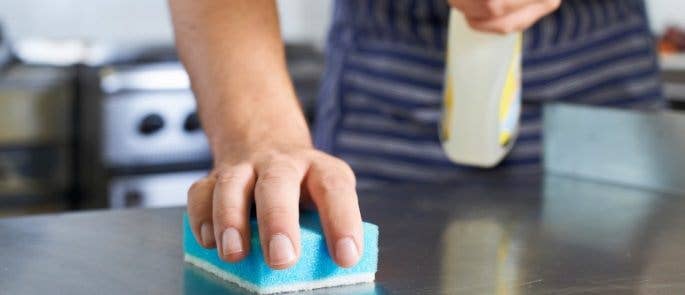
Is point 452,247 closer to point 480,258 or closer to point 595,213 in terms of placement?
point 480,258

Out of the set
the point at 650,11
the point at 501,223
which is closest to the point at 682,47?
the point at 650,11

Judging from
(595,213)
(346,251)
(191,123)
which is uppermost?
(346,251)

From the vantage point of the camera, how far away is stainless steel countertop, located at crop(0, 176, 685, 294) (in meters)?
0.68

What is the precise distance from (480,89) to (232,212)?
43 cm

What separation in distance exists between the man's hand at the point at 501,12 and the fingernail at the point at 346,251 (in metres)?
0.37

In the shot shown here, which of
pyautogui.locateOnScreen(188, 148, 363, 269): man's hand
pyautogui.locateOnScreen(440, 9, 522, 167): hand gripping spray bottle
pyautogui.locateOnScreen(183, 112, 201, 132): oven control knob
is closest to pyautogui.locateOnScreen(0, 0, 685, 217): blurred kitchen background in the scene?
pyautogui.locateOnScreen(183, 112, 201, 132): oven control knob

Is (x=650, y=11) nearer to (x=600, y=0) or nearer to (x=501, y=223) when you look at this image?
(x=600, y=0)

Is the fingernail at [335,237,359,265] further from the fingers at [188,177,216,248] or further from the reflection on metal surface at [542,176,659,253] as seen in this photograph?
the reflection on metal surface at [542,176,659,253]

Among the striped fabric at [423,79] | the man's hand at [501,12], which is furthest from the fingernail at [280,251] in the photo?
the striped fabric at [423,79]

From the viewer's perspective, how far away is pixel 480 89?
1034mm

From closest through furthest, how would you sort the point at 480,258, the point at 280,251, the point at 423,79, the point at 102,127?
1. the point at 280,251
2. the point at 480,258
3. the point at 423,79
4. the point at 102,127

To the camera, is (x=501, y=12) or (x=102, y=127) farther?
(x=102, y=127)

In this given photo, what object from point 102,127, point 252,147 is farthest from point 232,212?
point 102,127

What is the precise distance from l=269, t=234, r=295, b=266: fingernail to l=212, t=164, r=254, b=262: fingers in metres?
0.03
